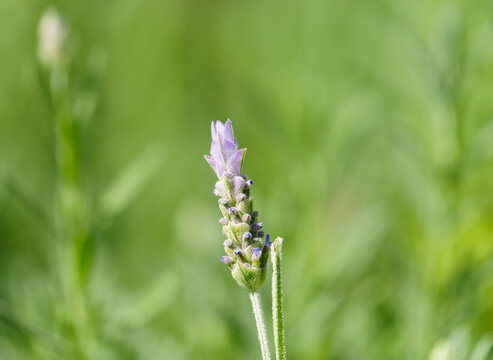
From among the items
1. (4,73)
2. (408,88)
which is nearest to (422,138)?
(408,88)

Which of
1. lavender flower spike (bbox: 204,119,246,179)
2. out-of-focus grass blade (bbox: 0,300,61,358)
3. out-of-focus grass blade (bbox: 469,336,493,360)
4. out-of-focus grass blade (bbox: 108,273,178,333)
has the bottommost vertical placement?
out-of-focus grass blade (bbox: 469,336,493,360)

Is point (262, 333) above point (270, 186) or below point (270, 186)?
below

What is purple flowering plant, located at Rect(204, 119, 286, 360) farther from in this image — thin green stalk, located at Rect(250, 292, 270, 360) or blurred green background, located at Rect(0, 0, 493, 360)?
blurred green background, located at Rect(0, 0, 493, 360)

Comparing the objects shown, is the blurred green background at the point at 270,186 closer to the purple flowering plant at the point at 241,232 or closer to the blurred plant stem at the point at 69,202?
the blurred plant stem at the point at 69,202

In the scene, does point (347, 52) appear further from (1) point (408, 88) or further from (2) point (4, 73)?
(2) point (4, 73)

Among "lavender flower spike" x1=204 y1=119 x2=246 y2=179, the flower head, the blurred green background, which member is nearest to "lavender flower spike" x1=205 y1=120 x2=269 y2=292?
"lavender flower spike" x1=204 y1=119 x2=246 y2=179

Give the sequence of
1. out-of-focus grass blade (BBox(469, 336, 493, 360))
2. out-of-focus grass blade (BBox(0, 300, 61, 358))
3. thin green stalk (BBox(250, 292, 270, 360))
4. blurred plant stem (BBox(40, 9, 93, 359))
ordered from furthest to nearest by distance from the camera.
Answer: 1. blurred plant stem (BBox(40, 9, 93, 359))
2. out-of-focus grass blade (BBox(0, 300, 61, 358))
3. out-of-focus grass blade (BBox(469, 336, 493, 360))
4. thin green stalk (BBox(250, 292, 270, 360))

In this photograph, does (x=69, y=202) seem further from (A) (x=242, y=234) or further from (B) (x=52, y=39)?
(A) (x=242, y=234)

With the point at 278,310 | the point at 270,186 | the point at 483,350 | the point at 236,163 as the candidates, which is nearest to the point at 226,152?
the point at 236,163
